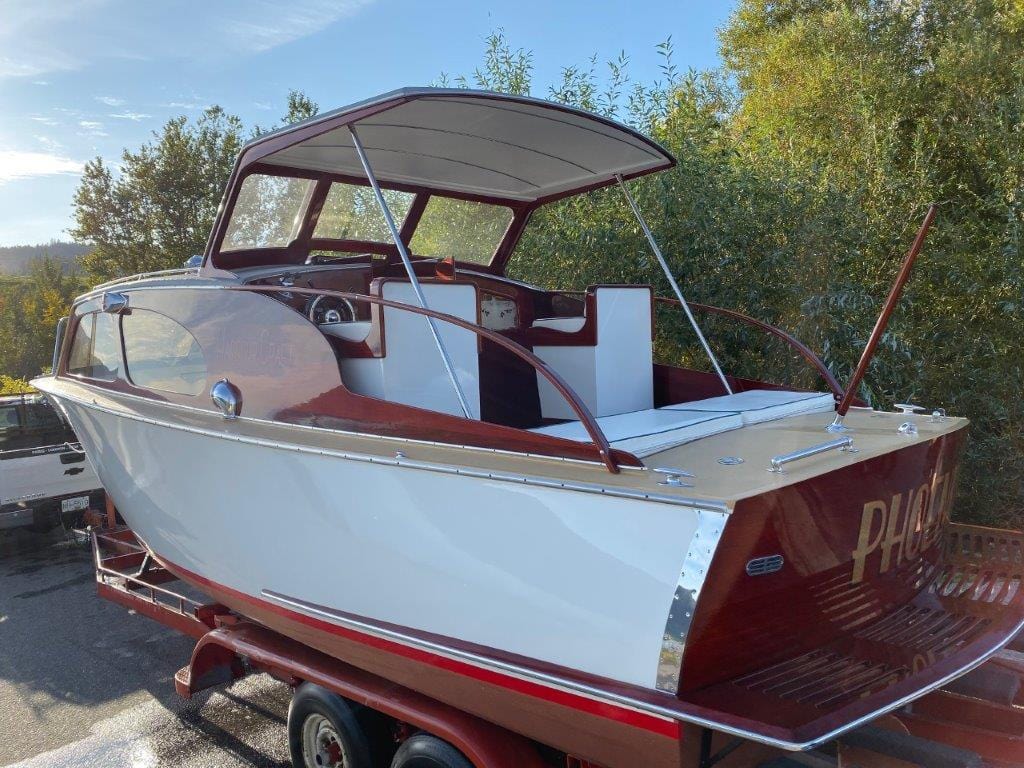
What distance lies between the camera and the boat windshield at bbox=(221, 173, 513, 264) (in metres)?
4.20

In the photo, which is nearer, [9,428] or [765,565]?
[765,565]

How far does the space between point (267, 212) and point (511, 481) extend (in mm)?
2666

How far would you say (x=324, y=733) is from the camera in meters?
3.19

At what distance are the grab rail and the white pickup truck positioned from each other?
20.9ft

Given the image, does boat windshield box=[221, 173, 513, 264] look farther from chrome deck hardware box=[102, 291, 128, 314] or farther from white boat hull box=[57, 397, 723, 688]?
white boat hull box=[57, 397, 723, 688]

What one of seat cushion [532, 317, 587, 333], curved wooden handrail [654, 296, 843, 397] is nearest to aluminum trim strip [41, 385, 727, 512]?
seat cushion [532, 317, 587, 333]

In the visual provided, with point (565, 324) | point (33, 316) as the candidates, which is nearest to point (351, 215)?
point (565, 324)

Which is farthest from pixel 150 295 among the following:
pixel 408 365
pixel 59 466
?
pixel 59 466

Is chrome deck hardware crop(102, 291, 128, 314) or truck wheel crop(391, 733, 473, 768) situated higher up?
chrome deck hardware crop(102, 291, 128, 314)

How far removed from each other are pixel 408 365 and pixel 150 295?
1.64 meters

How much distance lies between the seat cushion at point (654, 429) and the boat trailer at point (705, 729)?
906 mm

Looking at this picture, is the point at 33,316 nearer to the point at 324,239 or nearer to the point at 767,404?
the point at 324,239

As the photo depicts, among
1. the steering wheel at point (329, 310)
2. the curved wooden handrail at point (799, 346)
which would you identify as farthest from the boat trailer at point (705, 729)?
the steering wheel at point (329, 310)

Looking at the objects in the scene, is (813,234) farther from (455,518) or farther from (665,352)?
(455,518)
